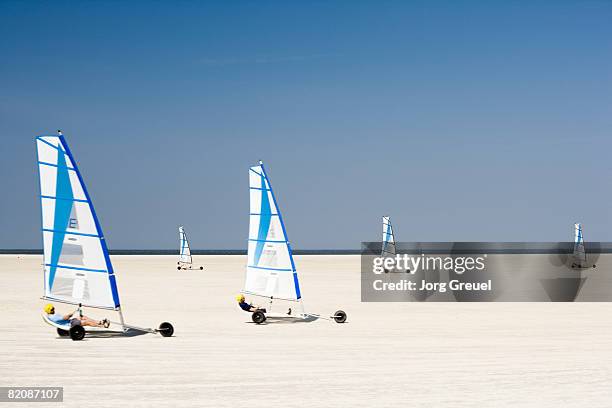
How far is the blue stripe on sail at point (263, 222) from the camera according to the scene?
25.2 metres

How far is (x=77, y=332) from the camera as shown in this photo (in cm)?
1884

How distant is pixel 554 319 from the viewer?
25641 millimetres

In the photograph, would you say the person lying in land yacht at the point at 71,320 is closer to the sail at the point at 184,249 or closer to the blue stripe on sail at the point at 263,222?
the blue stripe on sail at the point at 263,222

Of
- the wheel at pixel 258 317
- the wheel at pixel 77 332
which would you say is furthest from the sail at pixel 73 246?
the wheel at pixel 258 317

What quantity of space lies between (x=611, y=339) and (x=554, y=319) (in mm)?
5676

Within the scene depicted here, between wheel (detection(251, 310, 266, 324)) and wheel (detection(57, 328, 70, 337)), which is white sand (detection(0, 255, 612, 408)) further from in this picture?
wheel (detection(251, 310, 266, 324))

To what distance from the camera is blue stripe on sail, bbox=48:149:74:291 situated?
1897cm

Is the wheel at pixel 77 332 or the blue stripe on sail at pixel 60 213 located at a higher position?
the blue stripe on sail at pixel 60 213

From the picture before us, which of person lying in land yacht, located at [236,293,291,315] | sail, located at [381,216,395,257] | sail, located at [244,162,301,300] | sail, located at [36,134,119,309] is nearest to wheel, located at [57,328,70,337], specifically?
sail, located at [36,134,119,309]

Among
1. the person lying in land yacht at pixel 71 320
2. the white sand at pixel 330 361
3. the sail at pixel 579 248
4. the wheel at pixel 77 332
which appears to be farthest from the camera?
the sail at pixel 579 248

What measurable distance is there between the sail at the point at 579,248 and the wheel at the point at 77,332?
2171 inches

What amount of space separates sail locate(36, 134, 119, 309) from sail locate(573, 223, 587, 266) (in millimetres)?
54723

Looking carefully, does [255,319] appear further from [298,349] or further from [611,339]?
[611,339]

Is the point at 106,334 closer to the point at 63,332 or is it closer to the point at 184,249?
the point at 63,332
